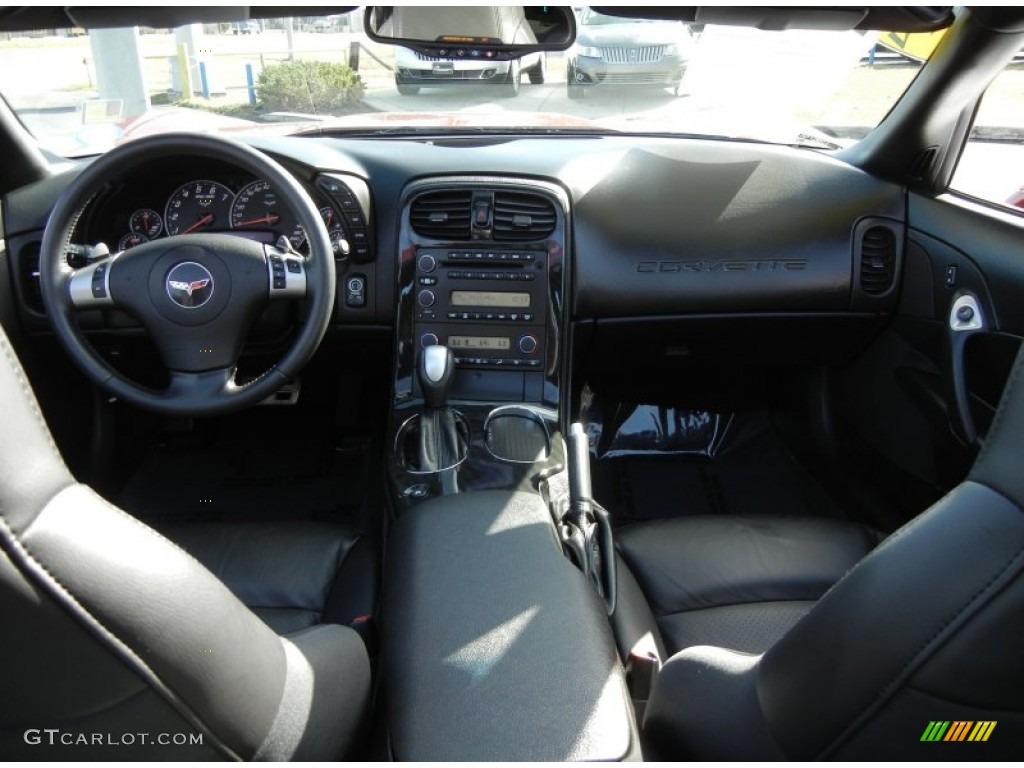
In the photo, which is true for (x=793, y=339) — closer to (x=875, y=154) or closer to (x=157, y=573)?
(x=875, y=154)

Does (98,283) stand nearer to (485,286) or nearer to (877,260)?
(485,286)

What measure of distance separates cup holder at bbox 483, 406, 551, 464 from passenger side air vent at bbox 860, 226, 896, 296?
108 centimetres

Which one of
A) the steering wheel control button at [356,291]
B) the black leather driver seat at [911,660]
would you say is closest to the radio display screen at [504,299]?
the steering wheel control button at [356,291]

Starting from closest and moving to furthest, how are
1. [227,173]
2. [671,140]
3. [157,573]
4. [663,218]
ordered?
[157,573]
[227,173]
[663,218]
[671,140]

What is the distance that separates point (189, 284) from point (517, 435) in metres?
0.84

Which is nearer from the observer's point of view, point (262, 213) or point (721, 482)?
point (262, 213)

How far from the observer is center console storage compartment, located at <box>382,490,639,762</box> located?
3.55 ft

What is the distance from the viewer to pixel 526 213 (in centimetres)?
232

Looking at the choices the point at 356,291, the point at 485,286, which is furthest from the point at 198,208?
the point at 485,286

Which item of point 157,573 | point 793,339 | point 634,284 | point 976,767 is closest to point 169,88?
point 634,284

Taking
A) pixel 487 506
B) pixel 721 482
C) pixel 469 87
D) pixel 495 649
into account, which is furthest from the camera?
pixel 721 482

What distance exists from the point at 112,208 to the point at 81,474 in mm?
872

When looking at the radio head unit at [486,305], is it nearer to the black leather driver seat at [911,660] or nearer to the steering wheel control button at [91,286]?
the steering wheel control button at [91,286]

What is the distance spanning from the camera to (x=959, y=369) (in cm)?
210
